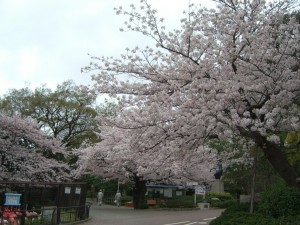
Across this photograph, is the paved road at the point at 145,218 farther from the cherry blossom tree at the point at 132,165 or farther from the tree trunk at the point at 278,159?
the tree trunk at the point at 278,159

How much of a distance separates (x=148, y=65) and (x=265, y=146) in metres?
4.30

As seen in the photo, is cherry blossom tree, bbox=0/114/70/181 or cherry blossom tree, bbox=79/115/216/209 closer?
cherry blossom tree, bbox=79/115/216/209

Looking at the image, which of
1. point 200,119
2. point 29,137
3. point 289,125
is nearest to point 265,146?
point 289,125

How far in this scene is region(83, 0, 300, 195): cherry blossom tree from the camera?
978 cm

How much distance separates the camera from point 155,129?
34.4ft

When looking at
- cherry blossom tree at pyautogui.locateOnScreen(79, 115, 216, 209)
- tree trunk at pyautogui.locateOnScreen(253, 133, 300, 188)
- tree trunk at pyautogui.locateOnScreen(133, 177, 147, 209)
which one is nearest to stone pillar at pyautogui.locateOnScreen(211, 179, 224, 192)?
cherry blossom tree at pyautogui.locateOnScreen(79, 115, 216, 209)

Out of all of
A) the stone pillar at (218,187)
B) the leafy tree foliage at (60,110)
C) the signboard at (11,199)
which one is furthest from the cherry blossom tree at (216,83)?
the stone pillar at (218,187)

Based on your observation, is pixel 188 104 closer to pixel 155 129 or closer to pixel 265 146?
pixel 155 129

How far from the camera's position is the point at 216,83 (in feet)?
33.0

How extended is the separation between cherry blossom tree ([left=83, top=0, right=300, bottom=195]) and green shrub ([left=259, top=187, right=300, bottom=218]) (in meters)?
0.38

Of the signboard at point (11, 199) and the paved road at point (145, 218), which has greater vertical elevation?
the signboard at point (11, 199)

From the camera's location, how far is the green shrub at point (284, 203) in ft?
36.7

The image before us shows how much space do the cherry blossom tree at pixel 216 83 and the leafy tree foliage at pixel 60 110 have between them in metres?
29.6

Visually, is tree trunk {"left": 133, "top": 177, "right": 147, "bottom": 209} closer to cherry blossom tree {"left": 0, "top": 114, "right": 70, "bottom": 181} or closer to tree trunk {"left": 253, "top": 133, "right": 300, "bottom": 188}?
cherry blossom tree {"left": 0, "top": 114, "right": 70, "bottom": 181}
